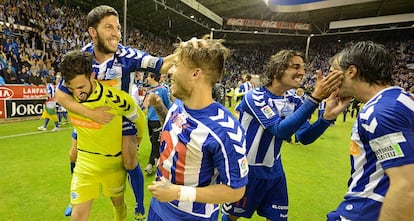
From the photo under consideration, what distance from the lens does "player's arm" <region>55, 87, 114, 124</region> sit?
2.24 metres

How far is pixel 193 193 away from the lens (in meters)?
1.35

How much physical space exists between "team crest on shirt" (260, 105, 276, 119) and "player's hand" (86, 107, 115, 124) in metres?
1.42

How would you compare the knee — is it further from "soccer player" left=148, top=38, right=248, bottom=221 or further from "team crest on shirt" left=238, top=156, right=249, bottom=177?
"team crest on shirt" left=238, top=156, right=249, bottom=177

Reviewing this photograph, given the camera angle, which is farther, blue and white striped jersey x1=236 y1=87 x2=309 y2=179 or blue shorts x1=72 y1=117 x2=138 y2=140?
blue shorts x1=72 y1=117 x2=138 y2=140

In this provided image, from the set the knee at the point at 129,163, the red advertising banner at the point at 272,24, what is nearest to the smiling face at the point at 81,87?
the knee at the point at 129,163

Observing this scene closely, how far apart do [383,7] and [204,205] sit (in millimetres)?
28351

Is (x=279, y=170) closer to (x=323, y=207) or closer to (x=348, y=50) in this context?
(x=348, y=50)

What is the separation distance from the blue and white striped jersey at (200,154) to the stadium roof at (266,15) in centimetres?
1956

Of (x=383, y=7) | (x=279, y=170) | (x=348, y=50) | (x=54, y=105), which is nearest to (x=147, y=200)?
(x=279, y=170)

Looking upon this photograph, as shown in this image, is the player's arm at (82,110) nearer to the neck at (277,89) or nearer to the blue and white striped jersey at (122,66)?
the blue and white striped jersey at (122,66)

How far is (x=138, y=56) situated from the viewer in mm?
2490

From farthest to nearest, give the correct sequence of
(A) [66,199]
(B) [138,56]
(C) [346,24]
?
(C) [346,24] → (A) [66,199] → (B) [138,56]

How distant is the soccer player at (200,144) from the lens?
4.52 ft

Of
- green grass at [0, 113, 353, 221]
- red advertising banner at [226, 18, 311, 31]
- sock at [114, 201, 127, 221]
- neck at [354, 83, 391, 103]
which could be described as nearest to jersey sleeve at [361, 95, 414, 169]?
neck at [354, 83, 391, 103]
